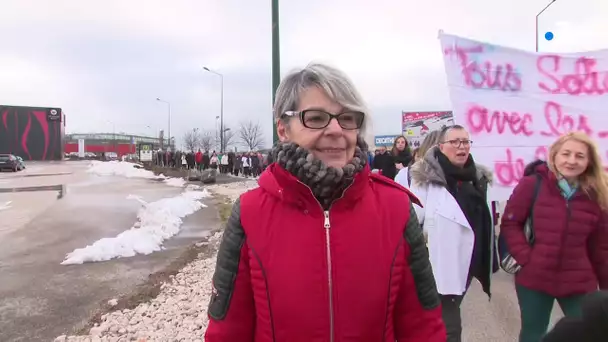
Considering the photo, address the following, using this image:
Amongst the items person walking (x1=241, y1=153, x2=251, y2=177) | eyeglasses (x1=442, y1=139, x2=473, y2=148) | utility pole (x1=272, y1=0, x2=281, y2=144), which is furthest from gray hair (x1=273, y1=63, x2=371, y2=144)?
person walking (x1=241, y1=153, x2=251, y2=177)

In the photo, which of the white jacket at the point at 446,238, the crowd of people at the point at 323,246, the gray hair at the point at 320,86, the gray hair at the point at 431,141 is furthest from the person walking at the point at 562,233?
the gray hair at the point at 320,86

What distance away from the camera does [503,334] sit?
3873 millimetres

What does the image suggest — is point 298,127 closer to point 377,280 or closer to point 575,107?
point 377,280

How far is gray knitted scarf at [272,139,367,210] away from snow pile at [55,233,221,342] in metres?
2.76

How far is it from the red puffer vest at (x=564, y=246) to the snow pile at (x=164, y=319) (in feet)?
9.01

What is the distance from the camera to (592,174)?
2.87 metres

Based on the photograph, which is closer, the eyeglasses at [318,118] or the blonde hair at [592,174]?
the eyeglasses at [318,118]

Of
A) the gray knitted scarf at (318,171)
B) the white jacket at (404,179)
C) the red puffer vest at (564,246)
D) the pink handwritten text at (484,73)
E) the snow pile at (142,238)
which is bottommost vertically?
the snow pile at (142,238)

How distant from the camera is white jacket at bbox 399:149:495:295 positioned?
2.83 m

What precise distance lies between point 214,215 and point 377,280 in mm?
9700

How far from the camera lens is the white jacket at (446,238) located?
283 cm

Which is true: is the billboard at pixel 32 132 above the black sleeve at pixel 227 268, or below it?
above

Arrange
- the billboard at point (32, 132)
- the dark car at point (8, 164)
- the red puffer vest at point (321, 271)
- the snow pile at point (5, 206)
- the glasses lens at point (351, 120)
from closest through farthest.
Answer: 1. the red puffer vest at point (321, 271)
2. the glasses lens at point (351, 120)
3. the snow pile at point (5, 206)
4. the dark car at point (8, 164)
5. the billboard at point (32, 132)

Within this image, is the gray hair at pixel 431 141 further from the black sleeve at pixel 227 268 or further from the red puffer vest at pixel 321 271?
the black sleeve at pixel 227 268
